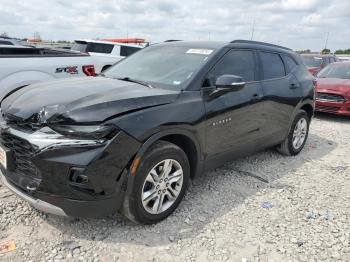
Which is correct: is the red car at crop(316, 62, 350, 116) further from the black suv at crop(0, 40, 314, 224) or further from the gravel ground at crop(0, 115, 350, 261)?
the black suv at crop(0, 40, 314, 224)

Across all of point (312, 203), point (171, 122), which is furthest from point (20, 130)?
point (312, 203)

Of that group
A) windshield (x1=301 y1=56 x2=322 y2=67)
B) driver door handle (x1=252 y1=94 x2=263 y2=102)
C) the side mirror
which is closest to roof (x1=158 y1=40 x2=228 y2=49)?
the side mirror

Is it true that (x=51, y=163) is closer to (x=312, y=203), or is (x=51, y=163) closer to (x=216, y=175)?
(x=216, y=175)

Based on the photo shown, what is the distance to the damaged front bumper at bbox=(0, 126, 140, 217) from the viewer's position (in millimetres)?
2609

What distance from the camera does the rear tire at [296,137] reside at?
5.48 metres

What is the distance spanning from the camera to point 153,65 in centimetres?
405

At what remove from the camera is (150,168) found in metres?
3.03

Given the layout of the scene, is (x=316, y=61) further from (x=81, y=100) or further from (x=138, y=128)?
(x=81, y=100)

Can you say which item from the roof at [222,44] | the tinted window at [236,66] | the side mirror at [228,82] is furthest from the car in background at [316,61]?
the side mirror at [228,82]

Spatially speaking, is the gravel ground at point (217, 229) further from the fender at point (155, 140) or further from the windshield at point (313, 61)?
the windshield at point (313, 61)

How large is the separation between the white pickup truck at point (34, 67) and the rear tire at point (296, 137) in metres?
3.62

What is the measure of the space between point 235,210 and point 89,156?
1848mm

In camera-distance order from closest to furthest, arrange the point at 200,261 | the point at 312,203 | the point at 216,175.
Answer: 1. the point at 200,261
2. the point at 312,203
3. the point at 216,175

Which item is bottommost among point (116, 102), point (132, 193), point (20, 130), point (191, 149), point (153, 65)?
point (132, 193)
